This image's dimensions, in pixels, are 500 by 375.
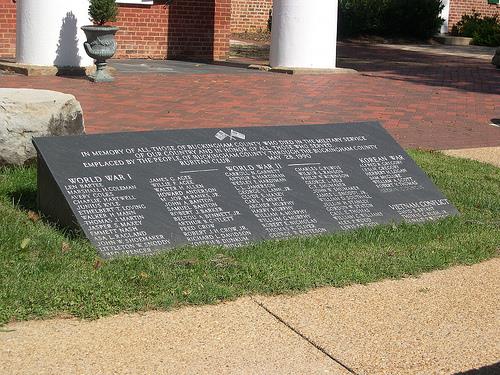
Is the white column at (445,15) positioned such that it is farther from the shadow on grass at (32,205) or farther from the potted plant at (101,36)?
the shadow on grass at (32,205)

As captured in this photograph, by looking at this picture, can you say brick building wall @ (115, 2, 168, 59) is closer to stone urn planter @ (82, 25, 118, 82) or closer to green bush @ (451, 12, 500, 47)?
stone urn planter @ (82, 25, 118, 82)

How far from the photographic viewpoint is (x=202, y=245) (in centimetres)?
624

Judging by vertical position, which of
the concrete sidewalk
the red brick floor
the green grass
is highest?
the green grass

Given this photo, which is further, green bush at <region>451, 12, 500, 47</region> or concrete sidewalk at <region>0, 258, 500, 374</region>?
green bush at <region>451, 12, 500, 47</region>

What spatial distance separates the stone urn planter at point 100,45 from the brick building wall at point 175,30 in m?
4.07

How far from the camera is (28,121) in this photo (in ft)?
25.8

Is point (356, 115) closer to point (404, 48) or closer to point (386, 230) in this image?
point (386, 230)

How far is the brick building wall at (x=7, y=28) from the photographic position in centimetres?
1819

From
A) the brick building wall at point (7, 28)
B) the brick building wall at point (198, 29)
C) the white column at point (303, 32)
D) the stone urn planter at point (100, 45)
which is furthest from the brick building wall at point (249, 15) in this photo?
the stone urn planter at point (100, 45)

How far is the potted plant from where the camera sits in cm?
1530

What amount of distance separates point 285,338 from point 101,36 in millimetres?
10973

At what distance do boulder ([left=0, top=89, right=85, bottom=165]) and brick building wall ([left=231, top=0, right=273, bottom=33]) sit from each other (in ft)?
65.4

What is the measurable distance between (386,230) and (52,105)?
2837 millimetres

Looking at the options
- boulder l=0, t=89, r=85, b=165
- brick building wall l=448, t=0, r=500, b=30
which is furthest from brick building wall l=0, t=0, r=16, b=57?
brick building wall l=448, t=0, r=500, b=30
